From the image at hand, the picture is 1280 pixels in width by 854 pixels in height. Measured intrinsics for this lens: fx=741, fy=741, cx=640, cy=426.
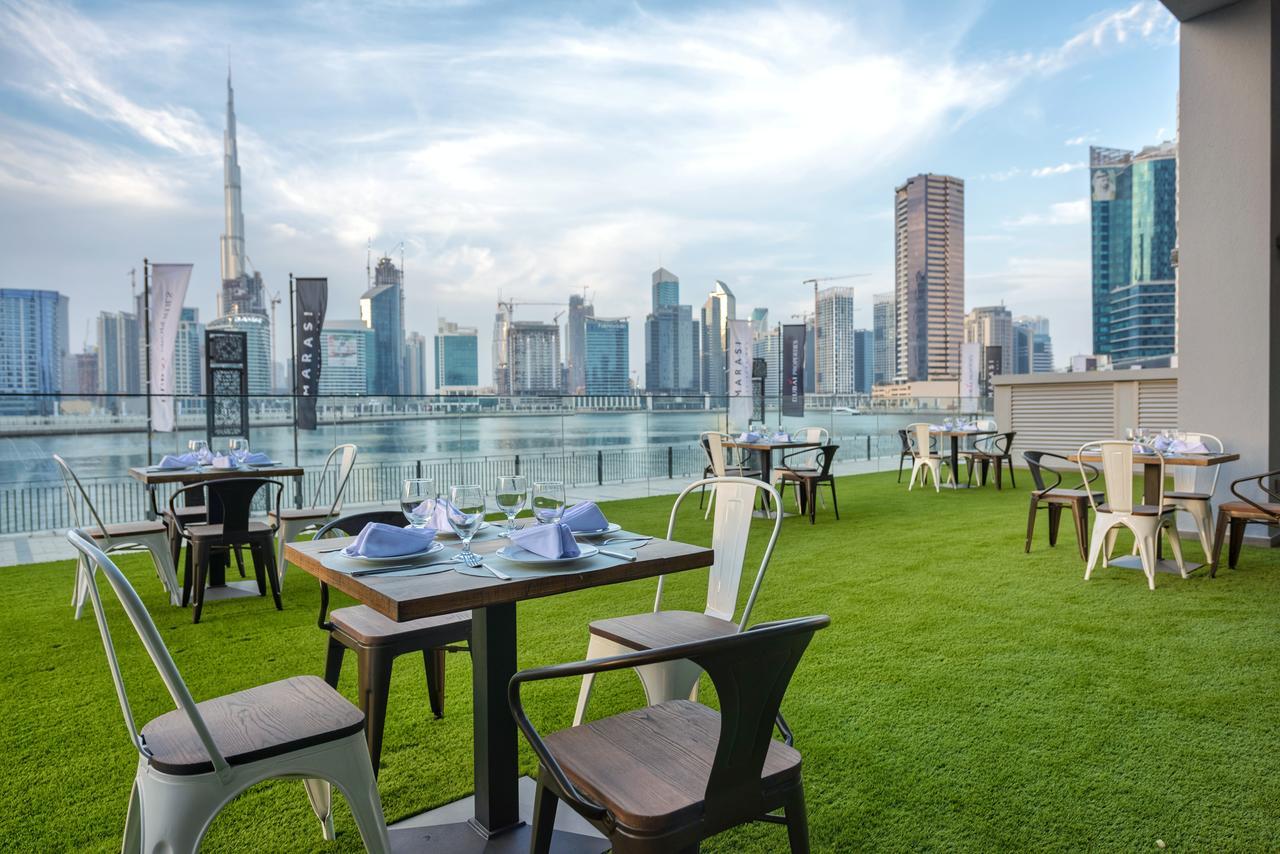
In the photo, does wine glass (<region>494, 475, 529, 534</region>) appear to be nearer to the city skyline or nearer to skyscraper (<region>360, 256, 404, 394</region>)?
the city skyline

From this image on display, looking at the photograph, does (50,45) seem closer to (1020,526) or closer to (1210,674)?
(1020,526)

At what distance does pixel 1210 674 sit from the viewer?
3.16 m

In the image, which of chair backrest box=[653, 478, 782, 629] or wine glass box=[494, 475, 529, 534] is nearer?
wine glass box=[494, 475, 529, 534]

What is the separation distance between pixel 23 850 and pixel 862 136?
14.7 meters

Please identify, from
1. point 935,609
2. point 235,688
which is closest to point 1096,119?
point 935,609

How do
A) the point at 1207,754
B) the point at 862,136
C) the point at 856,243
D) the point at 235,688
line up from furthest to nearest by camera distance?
1. the point at 856,243
2. the point at 862,136
3. the point at 235,688
4. the point at 1207,754

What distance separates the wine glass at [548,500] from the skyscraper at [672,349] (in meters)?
25.9

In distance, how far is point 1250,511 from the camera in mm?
5000

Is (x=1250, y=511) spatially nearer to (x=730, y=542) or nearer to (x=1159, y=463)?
(x=1159, y=463)

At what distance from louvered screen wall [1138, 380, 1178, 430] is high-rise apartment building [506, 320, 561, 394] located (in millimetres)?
14404

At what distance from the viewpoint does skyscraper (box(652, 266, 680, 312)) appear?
32.9 m

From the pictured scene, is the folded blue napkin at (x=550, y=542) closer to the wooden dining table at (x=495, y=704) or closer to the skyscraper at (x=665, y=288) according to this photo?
the wooden dining table at (x=495, y=704)

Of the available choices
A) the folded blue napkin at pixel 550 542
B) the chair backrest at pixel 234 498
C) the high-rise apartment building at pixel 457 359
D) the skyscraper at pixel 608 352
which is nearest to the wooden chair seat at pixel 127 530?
the chair backrest at pixel 234 498

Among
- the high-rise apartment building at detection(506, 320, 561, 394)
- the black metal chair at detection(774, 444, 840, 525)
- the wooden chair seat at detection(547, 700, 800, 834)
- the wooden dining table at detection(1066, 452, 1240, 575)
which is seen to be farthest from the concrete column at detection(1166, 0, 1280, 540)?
the high-rise apartment building at detection(506, 320, 561, 394)
